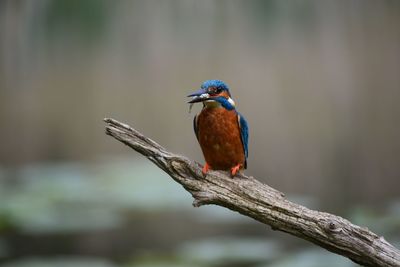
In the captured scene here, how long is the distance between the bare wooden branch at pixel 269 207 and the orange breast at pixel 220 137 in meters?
0.32

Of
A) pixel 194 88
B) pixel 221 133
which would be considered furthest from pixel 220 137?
pixel 194 88

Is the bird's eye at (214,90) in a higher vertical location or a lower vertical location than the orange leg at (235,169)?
higher

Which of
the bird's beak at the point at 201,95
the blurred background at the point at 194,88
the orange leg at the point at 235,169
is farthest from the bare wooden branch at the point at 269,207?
the blurred background at the point at 194,88

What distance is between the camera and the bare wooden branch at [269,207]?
1.77 metres

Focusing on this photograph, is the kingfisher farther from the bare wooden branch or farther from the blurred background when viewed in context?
the blurred background

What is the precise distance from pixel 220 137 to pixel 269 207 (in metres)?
0.52

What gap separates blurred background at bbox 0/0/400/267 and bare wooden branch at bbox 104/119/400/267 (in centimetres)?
376

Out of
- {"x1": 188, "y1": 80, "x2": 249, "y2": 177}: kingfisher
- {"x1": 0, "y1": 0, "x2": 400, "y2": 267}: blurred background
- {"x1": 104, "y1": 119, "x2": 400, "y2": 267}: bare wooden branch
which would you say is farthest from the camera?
{"x1": 0, "y1": 0, "x2": 400, "y2": 267}: blurred background

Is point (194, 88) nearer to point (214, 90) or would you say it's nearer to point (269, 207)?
point (214, 90)

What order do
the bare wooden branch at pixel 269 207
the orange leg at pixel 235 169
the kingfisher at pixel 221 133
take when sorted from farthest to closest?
the kingfisher at pixel 221 133, the orange leg at pixel 235 169, the bare wooden branch at pixel 269 207

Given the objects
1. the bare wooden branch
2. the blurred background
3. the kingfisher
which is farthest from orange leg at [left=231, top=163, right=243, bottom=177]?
the blurred background

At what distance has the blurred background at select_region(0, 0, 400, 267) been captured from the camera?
6000 millimetres

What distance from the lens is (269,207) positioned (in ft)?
6.07

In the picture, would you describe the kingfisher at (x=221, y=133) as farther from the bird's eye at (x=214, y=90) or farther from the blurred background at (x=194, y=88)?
the blurred background at (x=194, y=88)
